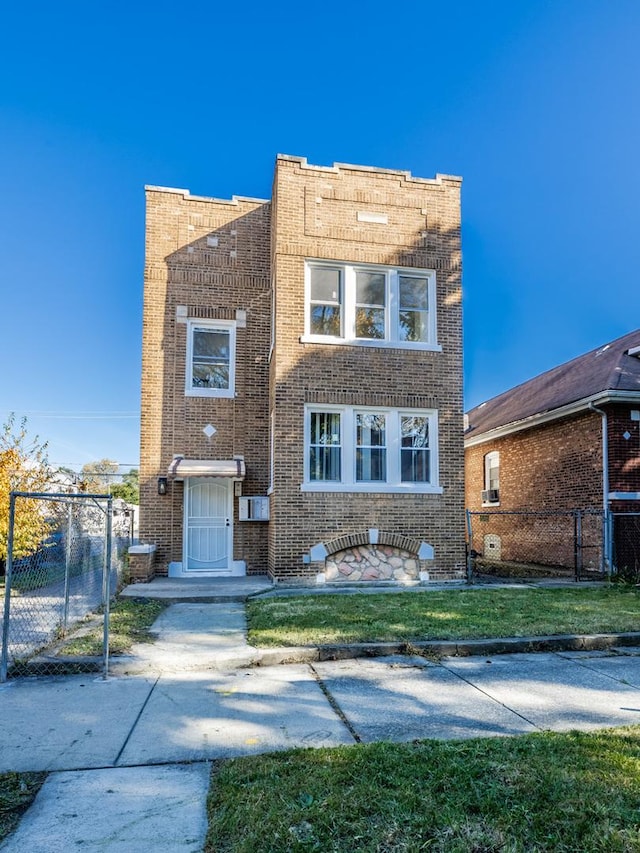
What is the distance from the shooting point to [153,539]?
12102 millimetres

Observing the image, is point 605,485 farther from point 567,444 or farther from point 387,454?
point 387,454

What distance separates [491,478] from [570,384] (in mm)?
4063

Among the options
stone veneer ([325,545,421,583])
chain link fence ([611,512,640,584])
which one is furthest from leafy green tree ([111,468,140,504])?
chain link fence ([611,512,640,584])

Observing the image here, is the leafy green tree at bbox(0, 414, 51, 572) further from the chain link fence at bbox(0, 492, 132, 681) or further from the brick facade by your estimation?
the brick facade

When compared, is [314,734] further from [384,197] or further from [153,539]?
[384,197]

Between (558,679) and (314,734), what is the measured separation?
2595mm

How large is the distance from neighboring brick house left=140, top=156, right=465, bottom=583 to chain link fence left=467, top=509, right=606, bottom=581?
1.97m

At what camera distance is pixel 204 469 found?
11.8 m

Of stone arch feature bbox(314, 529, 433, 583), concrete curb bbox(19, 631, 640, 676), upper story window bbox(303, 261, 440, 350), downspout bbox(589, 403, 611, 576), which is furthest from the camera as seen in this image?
downspout bbox(589, 403, 611, 576)

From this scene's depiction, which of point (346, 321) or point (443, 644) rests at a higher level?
point (346, 321)

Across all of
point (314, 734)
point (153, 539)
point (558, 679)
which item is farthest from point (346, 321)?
point (314, 734)

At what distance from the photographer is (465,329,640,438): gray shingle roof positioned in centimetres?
1315

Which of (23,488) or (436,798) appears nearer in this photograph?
(436,798)

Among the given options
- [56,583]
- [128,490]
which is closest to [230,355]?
[56,583]
